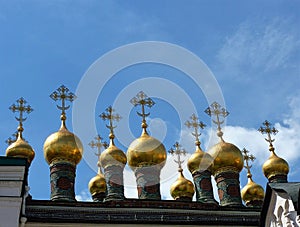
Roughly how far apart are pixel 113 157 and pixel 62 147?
5.18 feet

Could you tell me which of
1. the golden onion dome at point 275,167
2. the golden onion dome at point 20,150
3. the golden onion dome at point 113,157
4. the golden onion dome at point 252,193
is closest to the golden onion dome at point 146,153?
the golden onion dome at point 113,157

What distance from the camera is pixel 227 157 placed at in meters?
18.1

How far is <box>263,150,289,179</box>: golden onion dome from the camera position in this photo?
18.9 m

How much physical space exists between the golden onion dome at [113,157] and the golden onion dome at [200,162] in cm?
210

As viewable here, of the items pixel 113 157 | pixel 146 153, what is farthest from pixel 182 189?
pixel 113 157

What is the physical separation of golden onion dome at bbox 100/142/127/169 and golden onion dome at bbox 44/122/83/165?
1.00 m

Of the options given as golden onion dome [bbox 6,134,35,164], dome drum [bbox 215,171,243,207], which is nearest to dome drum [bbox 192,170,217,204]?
dome drum [bbox 215,171,243,207]

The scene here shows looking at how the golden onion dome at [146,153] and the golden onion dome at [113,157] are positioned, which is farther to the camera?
the golden onion dome at [113,157]

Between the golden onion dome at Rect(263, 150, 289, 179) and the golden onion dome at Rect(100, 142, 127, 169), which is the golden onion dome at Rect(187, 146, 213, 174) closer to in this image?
the golden onion dome at Rect(263, 150, 289, 179)

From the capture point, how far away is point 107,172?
17.4 meters

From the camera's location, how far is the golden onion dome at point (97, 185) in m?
18.3

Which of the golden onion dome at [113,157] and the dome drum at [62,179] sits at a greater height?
the golden onion dome at [113,157]

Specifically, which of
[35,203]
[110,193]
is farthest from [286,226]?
[110,193]

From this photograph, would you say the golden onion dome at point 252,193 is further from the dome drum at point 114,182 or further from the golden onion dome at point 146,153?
the dome drum at point 114,182
